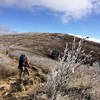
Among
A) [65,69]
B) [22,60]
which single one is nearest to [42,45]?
[22,60]

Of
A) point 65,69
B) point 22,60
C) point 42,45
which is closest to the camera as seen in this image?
point 65,69

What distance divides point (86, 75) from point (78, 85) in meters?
1.57

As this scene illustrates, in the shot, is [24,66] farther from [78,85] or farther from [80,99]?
[80,99]

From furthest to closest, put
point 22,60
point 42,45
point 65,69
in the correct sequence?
point 42,45 < point 22,60 < point 65,69

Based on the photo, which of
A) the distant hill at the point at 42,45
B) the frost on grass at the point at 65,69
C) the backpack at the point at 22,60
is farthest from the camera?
the distant hill at the point at 42,45

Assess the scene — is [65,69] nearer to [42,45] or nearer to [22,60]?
[22,60]

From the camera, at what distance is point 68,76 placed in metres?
4.09

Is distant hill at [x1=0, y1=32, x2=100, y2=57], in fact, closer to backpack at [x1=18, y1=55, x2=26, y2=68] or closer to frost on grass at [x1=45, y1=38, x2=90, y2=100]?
backpack at [x1=18, y1=55, x2=26, y2=68]

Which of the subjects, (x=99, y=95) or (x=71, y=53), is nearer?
(x=71, y=53)

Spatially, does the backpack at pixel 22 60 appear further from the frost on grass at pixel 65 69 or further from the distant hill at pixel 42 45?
the distant hill at pixel 42 45

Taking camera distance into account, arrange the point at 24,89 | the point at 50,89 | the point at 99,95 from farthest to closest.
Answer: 1. the point at 24,89
2. the point at 99,95
3. the point at 50,89

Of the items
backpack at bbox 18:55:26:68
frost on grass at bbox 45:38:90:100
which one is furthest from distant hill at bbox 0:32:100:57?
frost on grass at bbox 45:38:90:100

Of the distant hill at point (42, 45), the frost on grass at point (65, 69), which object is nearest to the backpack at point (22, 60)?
the frost on grass at point (65, 69)

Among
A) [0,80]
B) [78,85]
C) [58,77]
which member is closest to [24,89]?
[0,80]
